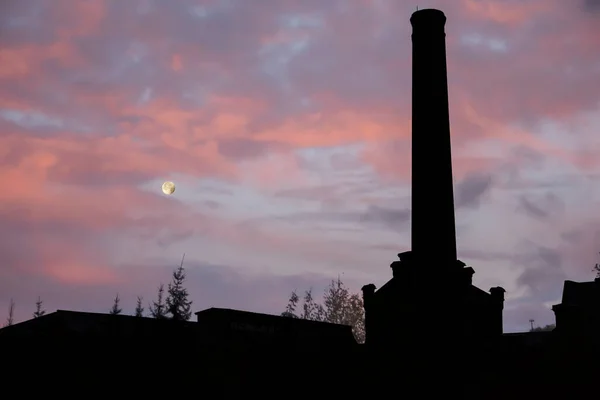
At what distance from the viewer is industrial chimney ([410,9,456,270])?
2636 cm

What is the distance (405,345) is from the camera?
2614 centimetres

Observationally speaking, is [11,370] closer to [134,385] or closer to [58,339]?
[58,339]

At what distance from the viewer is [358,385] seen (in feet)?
91.5

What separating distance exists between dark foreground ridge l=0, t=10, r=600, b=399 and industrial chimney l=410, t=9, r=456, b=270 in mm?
46

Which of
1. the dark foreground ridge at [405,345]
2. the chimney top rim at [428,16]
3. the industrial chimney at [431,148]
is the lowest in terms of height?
the dark foreground ridge at [405,345]

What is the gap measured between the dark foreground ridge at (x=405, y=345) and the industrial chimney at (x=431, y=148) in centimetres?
5

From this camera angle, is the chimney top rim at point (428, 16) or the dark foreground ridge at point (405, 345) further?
the chimney top rim at point (428, 16)

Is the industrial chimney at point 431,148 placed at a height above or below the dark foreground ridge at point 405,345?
above

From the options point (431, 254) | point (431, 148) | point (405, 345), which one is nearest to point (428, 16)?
point (431, 148)

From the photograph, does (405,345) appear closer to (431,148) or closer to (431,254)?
(431,254)

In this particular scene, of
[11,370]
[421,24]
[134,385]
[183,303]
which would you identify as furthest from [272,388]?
[183,303]

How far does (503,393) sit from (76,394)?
51.5 ft

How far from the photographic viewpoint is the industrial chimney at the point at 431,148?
26359 mm

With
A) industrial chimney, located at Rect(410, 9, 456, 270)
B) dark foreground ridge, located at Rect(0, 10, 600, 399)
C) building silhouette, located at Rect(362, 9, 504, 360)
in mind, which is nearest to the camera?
dark foreground ridge, located at Rect(0, 10, 600, 399)
